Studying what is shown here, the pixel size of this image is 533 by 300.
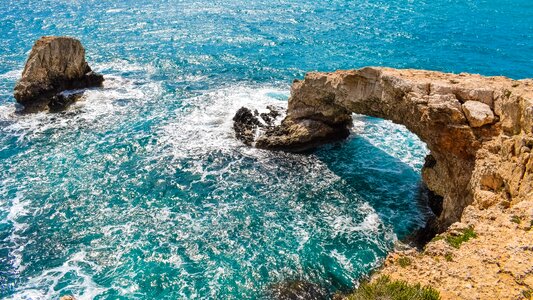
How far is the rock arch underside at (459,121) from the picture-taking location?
18438mm

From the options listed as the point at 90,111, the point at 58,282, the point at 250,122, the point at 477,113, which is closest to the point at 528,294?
the point at 477,113

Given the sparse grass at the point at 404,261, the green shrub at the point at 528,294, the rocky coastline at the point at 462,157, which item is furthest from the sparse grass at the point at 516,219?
the sparse grass at the point at 404,261

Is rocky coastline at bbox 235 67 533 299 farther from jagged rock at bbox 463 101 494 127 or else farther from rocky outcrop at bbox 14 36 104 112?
rocky outcrop at bbox 14 36 104 112

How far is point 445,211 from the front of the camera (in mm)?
24594

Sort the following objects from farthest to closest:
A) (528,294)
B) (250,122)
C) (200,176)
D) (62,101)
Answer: (62,101), (250,122), (200,176), (528,294)

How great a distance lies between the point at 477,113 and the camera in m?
21.2

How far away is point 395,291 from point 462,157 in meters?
13.1

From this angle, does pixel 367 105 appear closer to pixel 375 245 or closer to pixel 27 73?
pixel 375 245

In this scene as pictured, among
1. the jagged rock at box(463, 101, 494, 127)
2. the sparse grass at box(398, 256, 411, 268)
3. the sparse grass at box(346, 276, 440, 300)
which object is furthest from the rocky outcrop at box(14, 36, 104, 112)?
the sparse grass at box(346, 276, 440, 300)

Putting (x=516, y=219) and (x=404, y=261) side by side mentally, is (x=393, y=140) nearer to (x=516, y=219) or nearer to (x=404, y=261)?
(x=516, y=219)

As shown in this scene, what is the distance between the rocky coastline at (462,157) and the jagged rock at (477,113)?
0.05m

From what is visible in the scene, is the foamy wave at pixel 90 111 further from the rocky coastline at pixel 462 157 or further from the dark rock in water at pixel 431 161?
the dark rock in water at pixel 431 161

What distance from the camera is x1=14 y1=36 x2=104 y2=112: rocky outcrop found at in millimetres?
44312

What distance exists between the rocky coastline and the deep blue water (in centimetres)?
413
